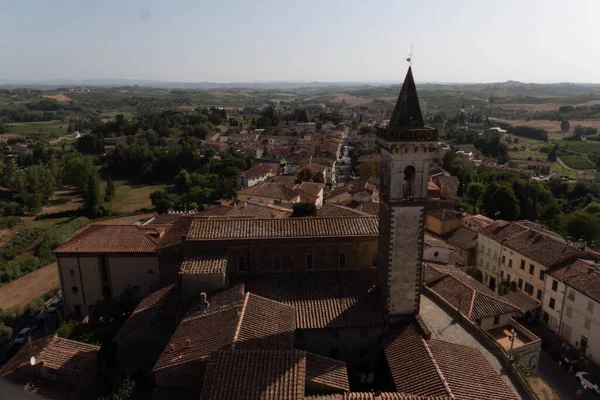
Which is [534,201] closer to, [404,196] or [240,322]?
Answer: [404,196]

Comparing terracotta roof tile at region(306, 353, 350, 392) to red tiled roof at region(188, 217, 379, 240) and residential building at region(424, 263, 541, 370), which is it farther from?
residential building at region(424, 263, 541, 370)

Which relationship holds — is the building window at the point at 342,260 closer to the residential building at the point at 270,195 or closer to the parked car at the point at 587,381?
the parked car at the point at 587,381

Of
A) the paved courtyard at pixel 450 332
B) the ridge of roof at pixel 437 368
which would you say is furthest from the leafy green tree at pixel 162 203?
the ridge of roof at pixel 437 368

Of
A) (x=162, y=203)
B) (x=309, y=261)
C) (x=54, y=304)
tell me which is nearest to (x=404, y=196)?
(x=309, y=261)

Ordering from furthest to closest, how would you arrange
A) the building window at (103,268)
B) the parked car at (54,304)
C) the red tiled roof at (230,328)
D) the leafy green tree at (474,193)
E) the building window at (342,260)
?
the leafy green tree at (474,193)
the parked car at (54,304)
the building window at (103,268)
the building window at (342,260)
the red tiled roof at (230,328)

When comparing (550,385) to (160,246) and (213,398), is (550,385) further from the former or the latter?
(160,246)

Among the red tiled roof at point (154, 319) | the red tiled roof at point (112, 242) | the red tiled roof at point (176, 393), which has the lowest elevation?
the red tiled roof at point (176, 393)

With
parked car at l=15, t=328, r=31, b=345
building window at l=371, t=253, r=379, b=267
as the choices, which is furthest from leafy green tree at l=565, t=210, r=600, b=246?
parked car at l=15, t=328, r=31, b=345
